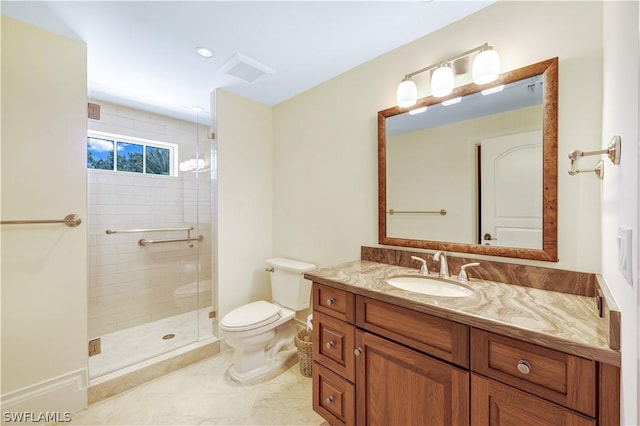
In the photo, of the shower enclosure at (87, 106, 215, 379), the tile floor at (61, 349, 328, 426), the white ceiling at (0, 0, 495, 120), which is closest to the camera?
the white ceiling at (0, 0, 495, 120)

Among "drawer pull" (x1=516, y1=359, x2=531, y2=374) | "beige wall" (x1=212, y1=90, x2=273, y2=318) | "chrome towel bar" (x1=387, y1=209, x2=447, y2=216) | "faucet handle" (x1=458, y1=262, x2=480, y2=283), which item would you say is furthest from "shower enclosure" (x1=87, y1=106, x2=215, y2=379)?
"drawer pull" (x1=516, y1=359, x2=531, y2=374)

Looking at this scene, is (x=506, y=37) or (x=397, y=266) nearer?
(x=506, y=37)

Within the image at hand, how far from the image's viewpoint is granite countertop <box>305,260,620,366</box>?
2.44 ft

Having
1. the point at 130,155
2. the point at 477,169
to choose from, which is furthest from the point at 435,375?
the point at 130,155

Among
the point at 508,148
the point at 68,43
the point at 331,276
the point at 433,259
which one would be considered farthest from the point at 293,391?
the point at 68,43

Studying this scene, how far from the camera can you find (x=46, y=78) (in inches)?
62.7

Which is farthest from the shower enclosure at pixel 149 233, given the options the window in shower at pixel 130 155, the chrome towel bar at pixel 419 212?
the chrome towel bar at pixel 419 212

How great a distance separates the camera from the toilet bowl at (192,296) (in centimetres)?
250

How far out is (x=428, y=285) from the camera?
1447mm

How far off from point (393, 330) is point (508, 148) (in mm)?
1062

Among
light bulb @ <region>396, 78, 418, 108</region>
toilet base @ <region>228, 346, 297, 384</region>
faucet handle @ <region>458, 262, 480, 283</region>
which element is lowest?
toilet base @ <region>228, 346, 297, 384</region>

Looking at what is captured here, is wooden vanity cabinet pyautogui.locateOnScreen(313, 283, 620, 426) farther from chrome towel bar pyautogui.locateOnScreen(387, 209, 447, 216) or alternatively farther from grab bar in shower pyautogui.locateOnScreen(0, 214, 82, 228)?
grab bar in shower pyautogui.locateOnScreen(0, 214, 82, 228)

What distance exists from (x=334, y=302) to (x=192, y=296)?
187cm

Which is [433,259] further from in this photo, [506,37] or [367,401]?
[506,37]
